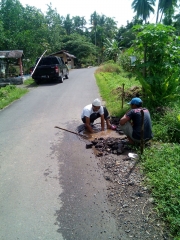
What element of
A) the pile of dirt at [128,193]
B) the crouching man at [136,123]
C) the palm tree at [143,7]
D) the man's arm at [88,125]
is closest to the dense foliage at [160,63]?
the crouching man at [136,123]

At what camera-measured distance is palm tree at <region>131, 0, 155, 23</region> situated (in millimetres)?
39719

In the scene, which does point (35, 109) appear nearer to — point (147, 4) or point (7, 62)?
point (7, 62)

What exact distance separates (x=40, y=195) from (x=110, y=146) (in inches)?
87.1

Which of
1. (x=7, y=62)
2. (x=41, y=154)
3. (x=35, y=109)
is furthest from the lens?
(x=7, y=62)

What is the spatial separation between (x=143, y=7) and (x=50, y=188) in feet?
145

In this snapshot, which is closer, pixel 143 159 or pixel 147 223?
pixel 147 223

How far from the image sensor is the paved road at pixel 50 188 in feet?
9.12

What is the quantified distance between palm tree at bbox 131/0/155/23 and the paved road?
40.8 m

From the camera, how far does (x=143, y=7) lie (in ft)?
131

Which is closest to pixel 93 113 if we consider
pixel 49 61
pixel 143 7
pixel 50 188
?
pixel 50 188

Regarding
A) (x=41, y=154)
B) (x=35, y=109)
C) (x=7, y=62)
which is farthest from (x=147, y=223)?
(x=7, y=62)

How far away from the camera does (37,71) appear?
1555 centimetres

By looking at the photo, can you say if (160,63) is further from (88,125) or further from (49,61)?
(49,61)

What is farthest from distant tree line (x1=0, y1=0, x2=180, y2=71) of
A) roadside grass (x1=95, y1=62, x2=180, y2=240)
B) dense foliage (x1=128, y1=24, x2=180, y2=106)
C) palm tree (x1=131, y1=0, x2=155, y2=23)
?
roadside grass (x1=95, y1=62, x2=180, y2=240)
